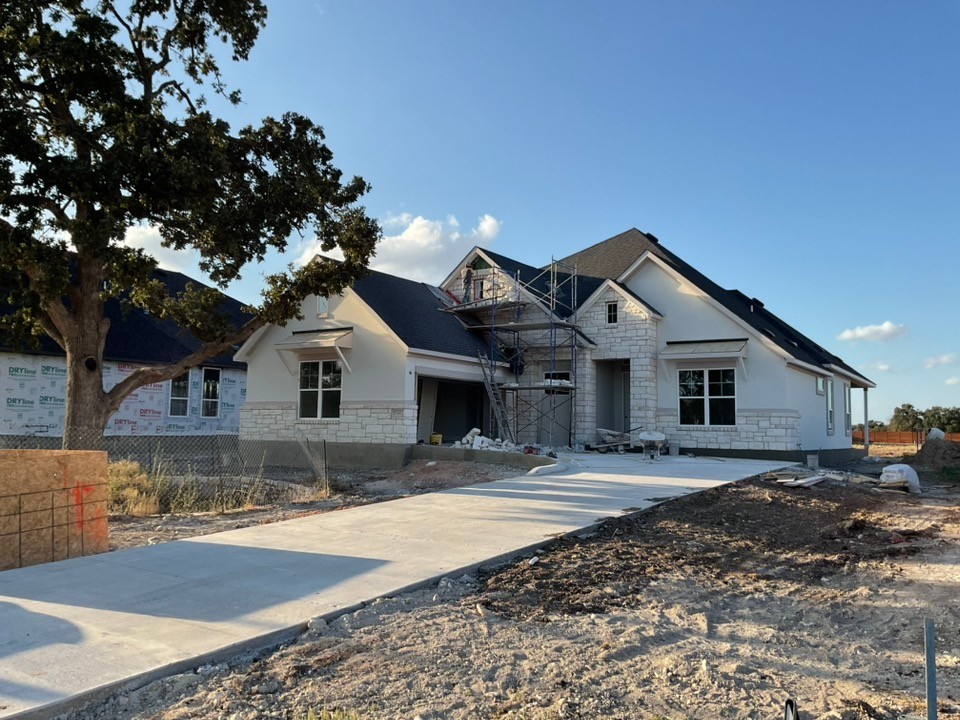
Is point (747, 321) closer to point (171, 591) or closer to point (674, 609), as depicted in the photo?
point (674, 609)

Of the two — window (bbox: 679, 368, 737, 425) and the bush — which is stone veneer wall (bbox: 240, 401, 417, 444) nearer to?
the bush

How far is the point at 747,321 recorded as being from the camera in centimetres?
2148

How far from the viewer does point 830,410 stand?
25.0m

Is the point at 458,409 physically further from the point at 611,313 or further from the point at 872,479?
the point at 872,479

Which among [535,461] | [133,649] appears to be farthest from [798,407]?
[133,649]

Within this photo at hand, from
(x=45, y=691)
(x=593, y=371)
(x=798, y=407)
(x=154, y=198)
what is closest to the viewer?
(x=45, y=691)

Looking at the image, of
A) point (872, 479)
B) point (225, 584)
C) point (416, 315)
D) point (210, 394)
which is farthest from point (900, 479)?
point (210, 394)

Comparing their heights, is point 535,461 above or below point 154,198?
below

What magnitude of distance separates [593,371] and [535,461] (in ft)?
24.5

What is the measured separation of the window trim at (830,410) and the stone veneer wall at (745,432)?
4576mm

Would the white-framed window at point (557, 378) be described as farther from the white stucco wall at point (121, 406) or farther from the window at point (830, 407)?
the white stucco wall at point (121, 406)

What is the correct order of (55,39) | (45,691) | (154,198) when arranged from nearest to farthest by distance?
(45,691) < (55,39) < (154,198)

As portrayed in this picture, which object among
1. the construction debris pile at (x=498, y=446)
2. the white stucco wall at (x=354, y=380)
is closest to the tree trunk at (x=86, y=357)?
the white stucco wall at (x=354, y=380)

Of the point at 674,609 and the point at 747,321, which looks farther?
the point at 747,321
